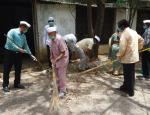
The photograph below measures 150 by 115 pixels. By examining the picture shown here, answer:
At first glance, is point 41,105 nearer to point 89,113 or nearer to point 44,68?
point 89,113

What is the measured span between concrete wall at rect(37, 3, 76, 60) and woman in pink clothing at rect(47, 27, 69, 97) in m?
3.87

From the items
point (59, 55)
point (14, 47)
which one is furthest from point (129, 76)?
point (14, 47)

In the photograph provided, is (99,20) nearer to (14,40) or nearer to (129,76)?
(129,76)

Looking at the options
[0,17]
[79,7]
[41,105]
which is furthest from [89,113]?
[0,17]

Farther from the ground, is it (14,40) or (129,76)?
(14,40)

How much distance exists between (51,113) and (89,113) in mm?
747

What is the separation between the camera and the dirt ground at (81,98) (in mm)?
5941

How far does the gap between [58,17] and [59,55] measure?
470 centimetres

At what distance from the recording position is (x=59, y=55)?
20.9 ft

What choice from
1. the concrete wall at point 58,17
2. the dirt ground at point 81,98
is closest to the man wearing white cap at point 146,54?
the dirt ground at point 81,98

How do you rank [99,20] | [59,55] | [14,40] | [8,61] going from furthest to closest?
[99,20], [8,61], [14,40], [59,55]

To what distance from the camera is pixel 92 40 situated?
881 cm

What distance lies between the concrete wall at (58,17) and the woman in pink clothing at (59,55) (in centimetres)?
387

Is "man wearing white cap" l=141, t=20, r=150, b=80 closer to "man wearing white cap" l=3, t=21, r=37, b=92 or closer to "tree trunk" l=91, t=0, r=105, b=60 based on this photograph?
"tree trunk" l=91, t=0, r=105, b=60
